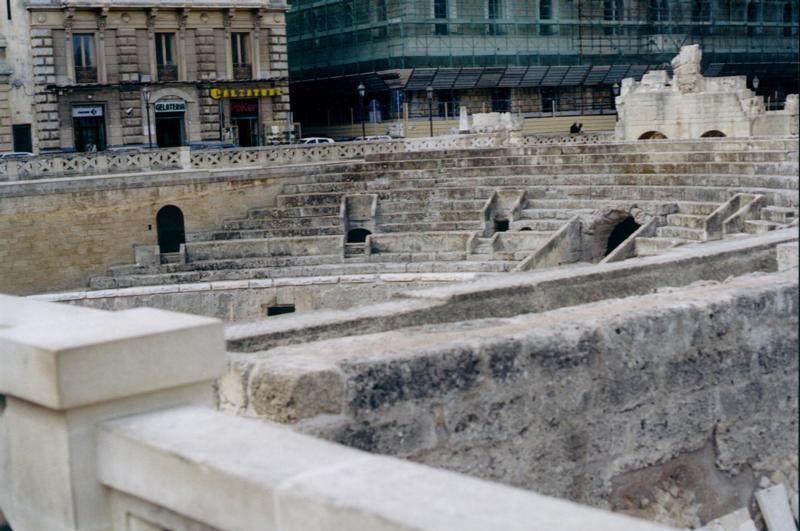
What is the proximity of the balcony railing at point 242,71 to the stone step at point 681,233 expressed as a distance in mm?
21986

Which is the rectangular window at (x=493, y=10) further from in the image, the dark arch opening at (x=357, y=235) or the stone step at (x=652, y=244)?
the stone step at (x=652, y=244)

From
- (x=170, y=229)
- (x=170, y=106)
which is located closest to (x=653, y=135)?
(x=170, y=229)

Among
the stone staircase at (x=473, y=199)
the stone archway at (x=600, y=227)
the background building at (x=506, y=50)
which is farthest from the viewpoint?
the background building at (x=506, y=50)

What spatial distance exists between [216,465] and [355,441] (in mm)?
2288

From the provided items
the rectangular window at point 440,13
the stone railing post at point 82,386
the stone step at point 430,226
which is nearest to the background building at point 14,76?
the stone step at point 430,226

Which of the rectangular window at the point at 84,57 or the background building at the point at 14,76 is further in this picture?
the rectangular window at the point at 84,57

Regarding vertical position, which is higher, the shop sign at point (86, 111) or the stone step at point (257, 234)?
the shop sign at point (86, 111)

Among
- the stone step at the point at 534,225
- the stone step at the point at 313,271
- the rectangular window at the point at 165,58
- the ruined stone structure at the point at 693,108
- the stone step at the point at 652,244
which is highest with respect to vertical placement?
the rectangular window at the point at 165,58

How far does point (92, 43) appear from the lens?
40781mm

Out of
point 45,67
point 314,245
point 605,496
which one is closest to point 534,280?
point 605,496

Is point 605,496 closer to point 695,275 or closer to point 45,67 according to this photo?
point 695,275

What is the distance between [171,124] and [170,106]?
952 millimetres

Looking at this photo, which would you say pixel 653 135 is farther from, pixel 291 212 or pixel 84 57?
pixel 84 57

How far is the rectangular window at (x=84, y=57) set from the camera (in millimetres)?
40438
